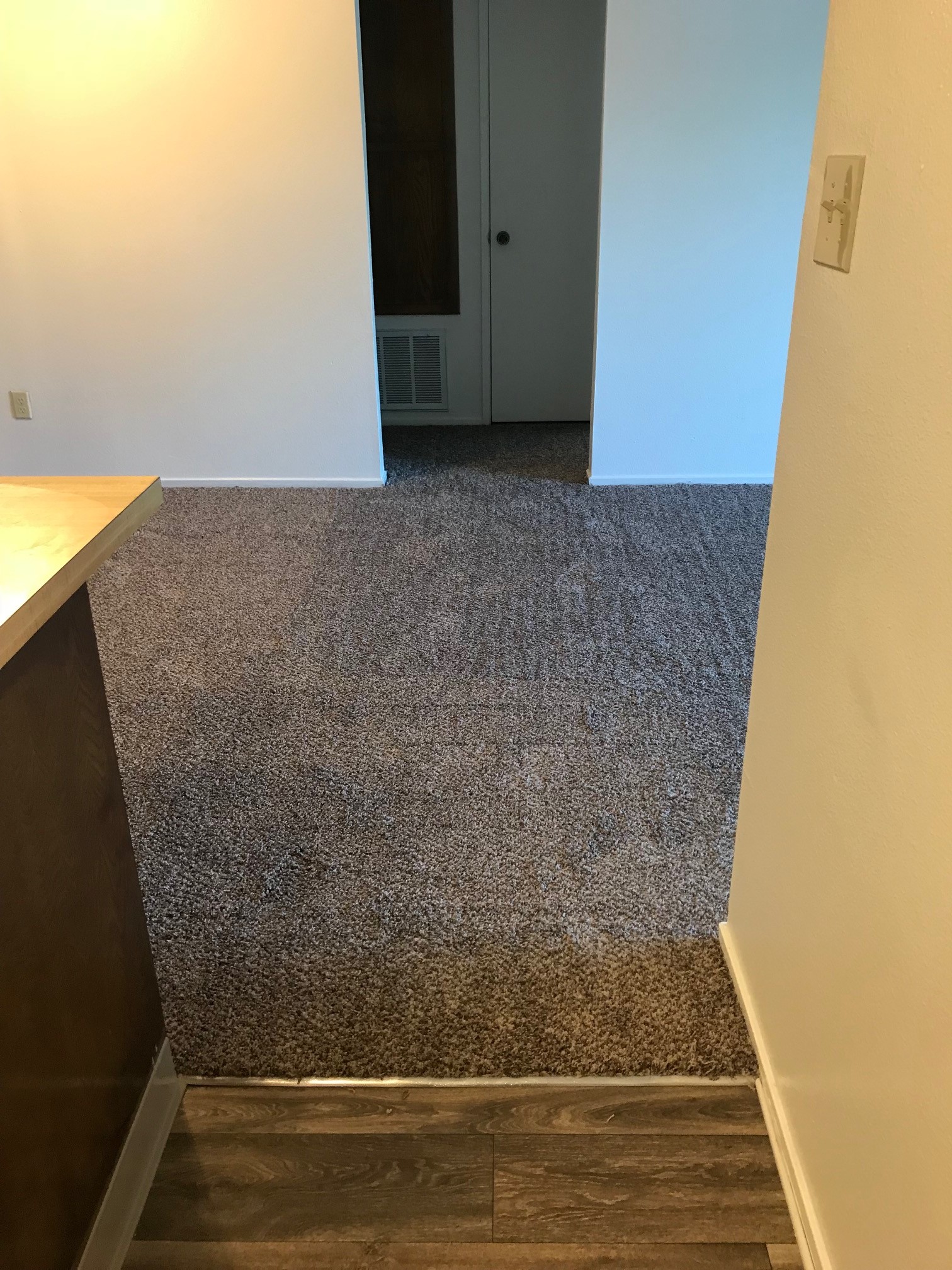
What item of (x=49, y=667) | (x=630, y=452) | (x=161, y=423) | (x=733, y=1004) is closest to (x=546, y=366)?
(x=630, y=452)

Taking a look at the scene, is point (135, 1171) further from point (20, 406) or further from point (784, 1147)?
point (20, 406)

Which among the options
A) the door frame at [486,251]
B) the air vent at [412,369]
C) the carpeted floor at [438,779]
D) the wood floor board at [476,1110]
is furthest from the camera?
the air vent at [412,369]

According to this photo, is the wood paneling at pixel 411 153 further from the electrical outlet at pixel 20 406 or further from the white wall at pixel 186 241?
the electrical outlet at pixel 20 406

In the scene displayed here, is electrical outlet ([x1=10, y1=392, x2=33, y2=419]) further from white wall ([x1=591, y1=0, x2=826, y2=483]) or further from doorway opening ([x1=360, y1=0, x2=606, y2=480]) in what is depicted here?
white wall ([x1=591, y1=0, x2=826, y2=483])

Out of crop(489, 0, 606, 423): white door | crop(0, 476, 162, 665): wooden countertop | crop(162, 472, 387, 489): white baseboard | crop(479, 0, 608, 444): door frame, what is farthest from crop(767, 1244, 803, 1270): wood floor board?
crop(489, 0, 606, 423): white door

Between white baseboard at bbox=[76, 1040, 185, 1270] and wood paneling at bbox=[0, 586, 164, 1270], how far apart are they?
23 millimetres

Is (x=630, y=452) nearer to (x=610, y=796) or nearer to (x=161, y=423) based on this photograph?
(x=161, y=423)

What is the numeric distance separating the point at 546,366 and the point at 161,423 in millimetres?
2061

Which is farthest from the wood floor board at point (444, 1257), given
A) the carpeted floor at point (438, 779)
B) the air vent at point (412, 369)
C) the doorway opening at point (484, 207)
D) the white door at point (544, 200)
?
the air vent at point (412, 369)

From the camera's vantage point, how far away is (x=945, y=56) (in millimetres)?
828

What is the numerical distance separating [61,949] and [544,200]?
14.7 ft

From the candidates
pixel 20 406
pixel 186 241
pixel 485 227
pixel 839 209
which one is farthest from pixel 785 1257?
pixel 485 227

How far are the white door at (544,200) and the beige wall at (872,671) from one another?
3406 mm

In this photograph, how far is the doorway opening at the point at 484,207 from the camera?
442 centimetres
